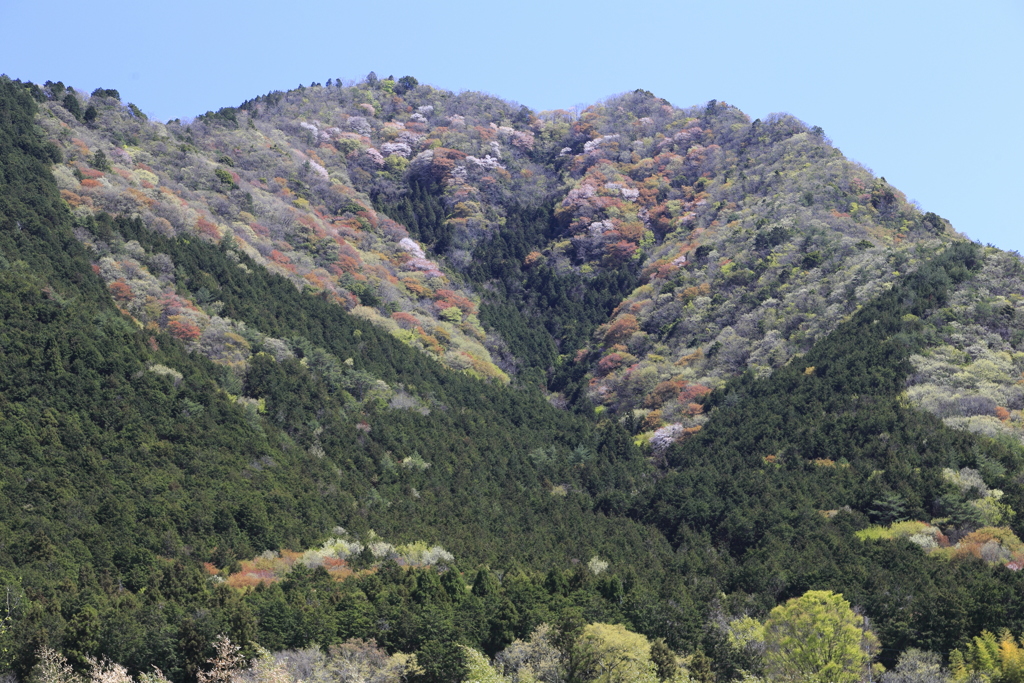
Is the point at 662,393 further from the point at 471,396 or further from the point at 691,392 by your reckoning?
the point at 471,396

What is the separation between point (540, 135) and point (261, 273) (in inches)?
3013

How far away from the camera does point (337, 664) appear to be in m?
43.7

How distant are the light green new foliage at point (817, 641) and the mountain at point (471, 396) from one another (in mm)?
2708

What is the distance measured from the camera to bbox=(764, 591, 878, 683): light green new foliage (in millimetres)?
47250

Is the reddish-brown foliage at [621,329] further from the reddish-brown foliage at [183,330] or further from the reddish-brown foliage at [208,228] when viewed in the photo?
the reddish-brown foliage at [183,330]

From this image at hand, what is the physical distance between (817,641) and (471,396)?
47.8 m

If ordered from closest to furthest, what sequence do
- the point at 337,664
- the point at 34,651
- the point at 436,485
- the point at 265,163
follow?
the point at 34,651 < the point at 337,664 < the point at 436,485 < the point at 265,163

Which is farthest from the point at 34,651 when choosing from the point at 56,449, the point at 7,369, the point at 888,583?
the point at 888,583

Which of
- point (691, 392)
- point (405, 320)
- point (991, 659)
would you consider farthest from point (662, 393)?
point (991, 659)

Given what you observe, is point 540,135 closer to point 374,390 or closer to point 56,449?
point 374,390

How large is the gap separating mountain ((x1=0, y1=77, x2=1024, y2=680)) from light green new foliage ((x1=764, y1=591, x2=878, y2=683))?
8.88 ft

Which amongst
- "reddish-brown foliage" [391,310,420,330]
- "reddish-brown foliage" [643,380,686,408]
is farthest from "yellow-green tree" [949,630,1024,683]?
"reddish-brown foliage" [391,310,420,330]

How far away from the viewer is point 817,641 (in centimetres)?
4897

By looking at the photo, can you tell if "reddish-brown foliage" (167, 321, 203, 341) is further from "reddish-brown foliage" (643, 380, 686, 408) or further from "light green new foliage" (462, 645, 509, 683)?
"light green new foliage" (462, 645, 509, 683)
